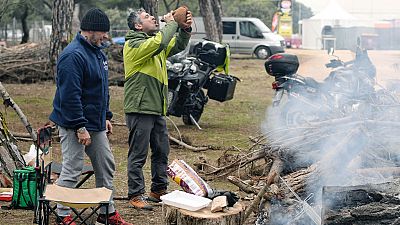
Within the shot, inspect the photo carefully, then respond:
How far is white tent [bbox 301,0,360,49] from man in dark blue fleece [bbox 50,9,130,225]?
32.9m

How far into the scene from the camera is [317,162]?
736 centimetres

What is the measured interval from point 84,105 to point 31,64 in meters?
15.7

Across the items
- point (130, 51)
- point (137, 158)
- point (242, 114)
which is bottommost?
point (242, 114)

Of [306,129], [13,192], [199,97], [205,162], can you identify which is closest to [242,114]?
[199,97]

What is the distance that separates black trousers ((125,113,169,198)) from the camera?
768cm

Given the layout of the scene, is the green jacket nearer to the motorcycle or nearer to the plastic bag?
the plastic bag

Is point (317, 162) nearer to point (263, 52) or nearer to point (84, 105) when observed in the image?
point (84, 105)

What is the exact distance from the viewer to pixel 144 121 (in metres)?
7.67

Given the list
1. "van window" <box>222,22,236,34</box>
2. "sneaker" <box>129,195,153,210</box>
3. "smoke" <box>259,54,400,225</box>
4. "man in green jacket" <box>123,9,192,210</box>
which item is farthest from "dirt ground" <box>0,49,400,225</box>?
"van window" <box>222,22,236,34</box>

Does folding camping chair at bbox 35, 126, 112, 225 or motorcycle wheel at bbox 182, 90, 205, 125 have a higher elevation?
folding camping chair at bbox 35, 126, 112, 225

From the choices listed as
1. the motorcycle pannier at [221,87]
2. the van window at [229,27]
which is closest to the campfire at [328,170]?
the motorcycle pannier at [221,87]

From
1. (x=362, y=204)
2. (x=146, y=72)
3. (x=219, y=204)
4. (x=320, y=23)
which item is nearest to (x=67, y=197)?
(x=219, y=204)

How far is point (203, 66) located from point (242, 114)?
2.95 m

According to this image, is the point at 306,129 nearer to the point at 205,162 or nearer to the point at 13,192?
the point at 205,162
